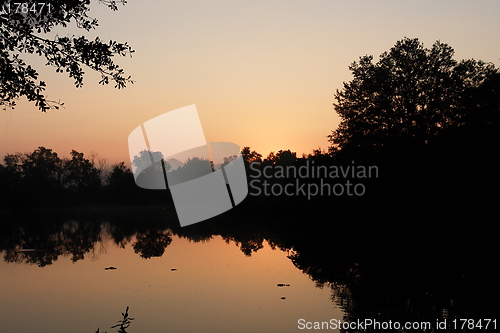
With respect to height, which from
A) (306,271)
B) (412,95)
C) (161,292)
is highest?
(412,95)

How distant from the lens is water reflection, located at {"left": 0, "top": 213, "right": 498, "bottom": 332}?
42.2 ft

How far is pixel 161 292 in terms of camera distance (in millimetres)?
15352

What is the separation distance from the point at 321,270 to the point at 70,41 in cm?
1456

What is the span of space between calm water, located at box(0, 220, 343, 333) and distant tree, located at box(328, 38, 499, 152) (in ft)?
60.1

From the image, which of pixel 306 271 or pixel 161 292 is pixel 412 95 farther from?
pixel 161 292

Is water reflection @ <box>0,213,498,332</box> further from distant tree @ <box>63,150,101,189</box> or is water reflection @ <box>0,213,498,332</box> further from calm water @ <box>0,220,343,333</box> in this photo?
distant tree @ <box>63,150,101,189</box>

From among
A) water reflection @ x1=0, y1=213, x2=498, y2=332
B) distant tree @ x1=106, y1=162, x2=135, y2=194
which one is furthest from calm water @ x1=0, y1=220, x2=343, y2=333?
distant tree @ x1=106, y1=162, x2=135, y2=194

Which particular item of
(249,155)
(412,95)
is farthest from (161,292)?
(249,155)

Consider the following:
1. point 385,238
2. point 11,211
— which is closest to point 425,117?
point 385,238

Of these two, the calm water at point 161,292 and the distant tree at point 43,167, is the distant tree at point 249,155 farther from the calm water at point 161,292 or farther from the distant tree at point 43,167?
the calm water at point 161,292

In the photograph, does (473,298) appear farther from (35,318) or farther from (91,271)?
(91,271)

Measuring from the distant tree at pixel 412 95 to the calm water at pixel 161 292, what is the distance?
1831 cm

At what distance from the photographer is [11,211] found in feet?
284

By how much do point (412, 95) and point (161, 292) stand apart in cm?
3076
